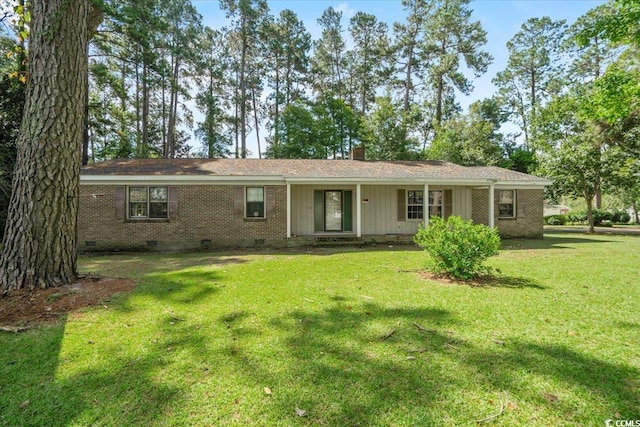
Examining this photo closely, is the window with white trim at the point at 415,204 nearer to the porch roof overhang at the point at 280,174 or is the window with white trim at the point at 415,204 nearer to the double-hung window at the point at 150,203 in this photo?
the porch roof overhang at the point at 280,174

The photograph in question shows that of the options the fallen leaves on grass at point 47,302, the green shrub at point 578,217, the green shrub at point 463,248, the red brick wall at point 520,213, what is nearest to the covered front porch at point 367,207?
the red brick wall at point 520,213

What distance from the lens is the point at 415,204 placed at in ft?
45.1

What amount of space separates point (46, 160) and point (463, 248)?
7.20 metres

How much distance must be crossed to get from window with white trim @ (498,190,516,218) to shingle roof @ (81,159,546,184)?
0.70 meters

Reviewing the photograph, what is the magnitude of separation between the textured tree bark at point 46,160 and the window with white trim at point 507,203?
589 inches

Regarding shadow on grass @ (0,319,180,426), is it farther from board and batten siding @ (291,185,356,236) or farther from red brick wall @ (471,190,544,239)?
red brick wall @ (471,190,544,239)

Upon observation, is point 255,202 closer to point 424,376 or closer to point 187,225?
point 187,225

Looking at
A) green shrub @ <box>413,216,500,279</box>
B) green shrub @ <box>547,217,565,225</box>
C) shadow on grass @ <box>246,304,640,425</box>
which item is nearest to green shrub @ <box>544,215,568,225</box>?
green shrub @ <box>547,217,565,225</box>

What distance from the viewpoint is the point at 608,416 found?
7.30 ft

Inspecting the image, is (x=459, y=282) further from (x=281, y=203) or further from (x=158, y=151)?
(x=158, y=151)

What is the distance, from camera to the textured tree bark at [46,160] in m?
4.80

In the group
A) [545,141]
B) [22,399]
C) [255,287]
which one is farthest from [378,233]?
[545,141]

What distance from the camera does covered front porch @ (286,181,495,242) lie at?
43.0ft

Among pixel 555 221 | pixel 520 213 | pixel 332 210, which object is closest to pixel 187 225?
pixel 332 210
